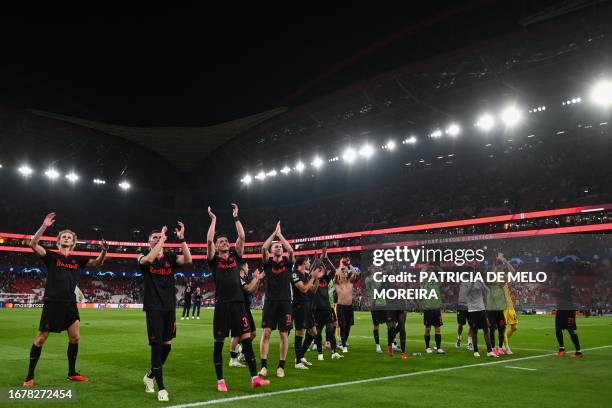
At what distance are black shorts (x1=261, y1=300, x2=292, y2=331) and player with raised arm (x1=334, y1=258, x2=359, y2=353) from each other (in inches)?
172

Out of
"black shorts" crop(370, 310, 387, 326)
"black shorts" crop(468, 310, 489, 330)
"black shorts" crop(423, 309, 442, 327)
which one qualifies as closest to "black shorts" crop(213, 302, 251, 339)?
"black shorts" crop(370, 310, 387, 326)

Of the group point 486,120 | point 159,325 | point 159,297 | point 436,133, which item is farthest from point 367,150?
point 159,325

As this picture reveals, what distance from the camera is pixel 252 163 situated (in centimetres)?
6272

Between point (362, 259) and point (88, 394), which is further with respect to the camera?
point (362, 259)

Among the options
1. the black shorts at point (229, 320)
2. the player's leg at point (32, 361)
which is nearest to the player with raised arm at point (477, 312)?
the black shorts at point (229, 320)

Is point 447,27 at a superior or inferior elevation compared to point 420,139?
superior

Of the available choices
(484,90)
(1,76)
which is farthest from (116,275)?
(484,90)

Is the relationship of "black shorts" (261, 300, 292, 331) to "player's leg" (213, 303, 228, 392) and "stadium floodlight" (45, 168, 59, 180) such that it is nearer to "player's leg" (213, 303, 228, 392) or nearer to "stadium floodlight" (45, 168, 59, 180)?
"player's leg" (213, 303, 228, 392)

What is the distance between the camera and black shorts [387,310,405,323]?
41.7 feet

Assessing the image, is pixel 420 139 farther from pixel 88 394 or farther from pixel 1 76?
pixel 88 394

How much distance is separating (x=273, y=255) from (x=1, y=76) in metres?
45.4

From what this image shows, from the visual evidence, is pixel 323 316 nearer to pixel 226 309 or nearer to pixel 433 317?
pixel 433 317

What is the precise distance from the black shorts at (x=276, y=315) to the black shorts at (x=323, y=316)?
9.20 feet

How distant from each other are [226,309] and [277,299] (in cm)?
156
